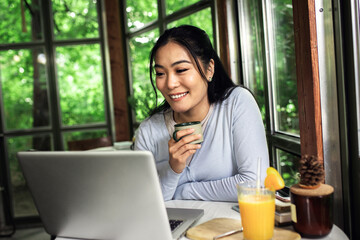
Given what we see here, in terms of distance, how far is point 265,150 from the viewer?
1396 millimetres

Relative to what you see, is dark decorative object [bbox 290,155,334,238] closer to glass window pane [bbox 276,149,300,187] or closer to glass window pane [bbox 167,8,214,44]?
glass window pane [bbox 276,149,300,187]

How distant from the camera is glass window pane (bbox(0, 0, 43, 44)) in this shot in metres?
3.95

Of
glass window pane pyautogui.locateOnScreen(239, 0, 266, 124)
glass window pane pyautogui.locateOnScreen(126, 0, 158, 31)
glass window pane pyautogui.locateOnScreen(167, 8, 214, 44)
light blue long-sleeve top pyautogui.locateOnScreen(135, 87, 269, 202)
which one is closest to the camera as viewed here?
light blue long-sleeve top pyautogui.locateOnScreen(135, 87, 269, 202)

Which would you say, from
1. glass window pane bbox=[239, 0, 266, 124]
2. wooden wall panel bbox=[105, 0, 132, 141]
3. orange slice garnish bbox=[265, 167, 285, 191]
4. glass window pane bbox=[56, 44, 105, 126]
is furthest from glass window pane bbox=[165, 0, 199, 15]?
orange slice garnish bbox=[265, 167, 285, 191]

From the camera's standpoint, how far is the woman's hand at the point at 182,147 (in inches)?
47.1

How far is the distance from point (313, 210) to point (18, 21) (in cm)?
395

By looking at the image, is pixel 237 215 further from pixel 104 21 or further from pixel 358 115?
pixel 104 21

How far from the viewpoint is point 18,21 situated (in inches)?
156

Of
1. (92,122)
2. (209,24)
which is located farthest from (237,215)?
(92,122)

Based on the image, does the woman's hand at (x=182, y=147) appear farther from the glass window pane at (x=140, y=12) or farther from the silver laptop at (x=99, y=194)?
the glass window pane at (x=140, y=12)

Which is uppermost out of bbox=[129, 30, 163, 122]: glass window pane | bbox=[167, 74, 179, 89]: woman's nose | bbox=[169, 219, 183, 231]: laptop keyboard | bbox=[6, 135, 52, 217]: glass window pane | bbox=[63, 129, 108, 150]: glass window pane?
bbox=[129, 30, 163, 122]: glass window pane

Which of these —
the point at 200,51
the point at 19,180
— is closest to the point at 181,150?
the point at 200,51

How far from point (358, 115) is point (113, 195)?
35.7 inches

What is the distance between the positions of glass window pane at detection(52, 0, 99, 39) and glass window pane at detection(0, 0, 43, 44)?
0.64 feet
